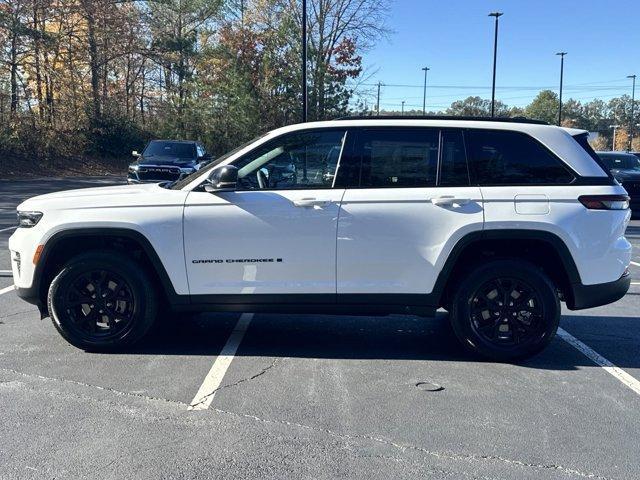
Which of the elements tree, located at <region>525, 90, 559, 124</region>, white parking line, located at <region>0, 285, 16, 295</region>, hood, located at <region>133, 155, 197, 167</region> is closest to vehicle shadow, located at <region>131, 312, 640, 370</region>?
white parking line, located at <region>0, 285, 16, 295</region>

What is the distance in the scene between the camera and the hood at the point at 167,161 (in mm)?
15172

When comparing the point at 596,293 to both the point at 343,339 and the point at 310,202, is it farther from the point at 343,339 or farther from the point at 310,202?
the point at 310,202

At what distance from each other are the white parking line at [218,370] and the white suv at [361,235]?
0.45 metres

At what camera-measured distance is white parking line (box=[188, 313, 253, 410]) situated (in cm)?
401

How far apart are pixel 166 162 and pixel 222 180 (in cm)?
1123

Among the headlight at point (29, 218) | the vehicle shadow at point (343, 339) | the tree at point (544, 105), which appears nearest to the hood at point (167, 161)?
the vehicle shadow at point (343, 339)

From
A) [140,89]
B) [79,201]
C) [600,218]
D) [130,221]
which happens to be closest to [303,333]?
[130,221]

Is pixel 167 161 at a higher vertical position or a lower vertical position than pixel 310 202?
higher

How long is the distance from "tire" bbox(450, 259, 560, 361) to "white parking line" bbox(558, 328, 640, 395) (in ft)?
1.76

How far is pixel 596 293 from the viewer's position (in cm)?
475

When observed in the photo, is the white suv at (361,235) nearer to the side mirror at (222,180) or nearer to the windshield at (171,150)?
the side mirror at (222,180)

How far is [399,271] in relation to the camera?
15.5 feet

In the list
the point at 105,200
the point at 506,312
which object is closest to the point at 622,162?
the point at 506,312

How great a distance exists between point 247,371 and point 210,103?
30865 millimetres
